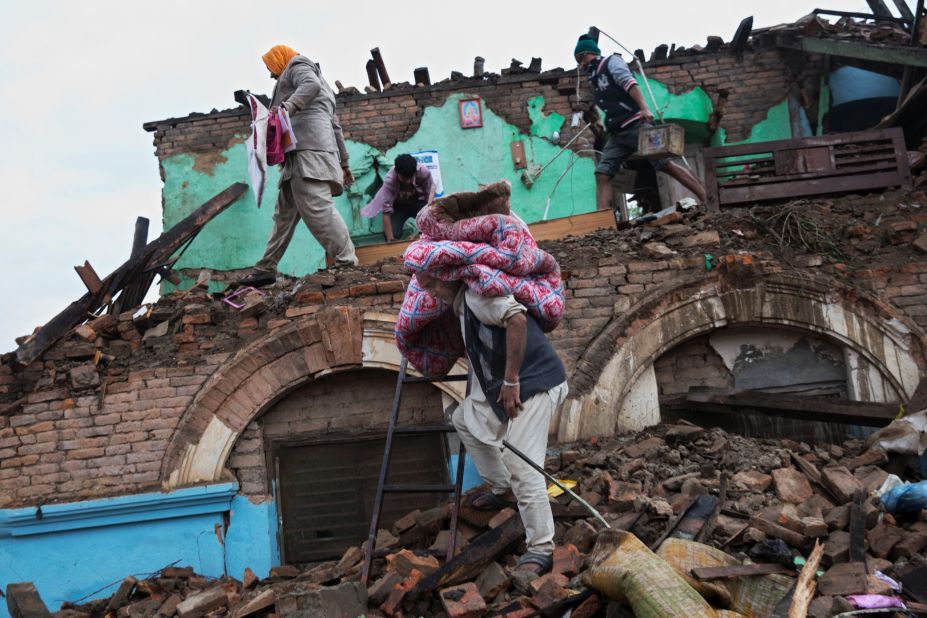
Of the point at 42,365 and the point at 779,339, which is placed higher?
the point at 42,365

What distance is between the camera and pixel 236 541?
622 cm

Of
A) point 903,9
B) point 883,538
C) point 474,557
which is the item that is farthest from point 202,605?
point 903,9

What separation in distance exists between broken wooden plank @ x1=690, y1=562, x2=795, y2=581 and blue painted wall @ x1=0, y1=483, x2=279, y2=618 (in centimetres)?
369

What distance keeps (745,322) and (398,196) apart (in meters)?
3.51

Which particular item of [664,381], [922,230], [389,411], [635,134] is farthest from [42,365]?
[922,230]

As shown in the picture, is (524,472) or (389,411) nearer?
(524,472)

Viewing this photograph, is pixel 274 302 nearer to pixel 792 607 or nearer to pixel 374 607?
pixel 374 607

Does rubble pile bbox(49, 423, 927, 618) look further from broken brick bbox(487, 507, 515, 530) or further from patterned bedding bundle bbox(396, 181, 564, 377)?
patterned bedding bundle bbox(396, 181, 564, 377)

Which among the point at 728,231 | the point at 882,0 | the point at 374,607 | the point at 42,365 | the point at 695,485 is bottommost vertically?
the point at 374,607

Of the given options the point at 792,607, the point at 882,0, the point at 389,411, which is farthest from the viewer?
the point at 882,0

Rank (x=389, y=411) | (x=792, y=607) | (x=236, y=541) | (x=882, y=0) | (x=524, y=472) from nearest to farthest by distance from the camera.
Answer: (x=792, y=607) < (x=524, y=472) < (x=236, y=541) < (x=389, y=411) < (x=882, y=0)

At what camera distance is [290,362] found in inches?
254

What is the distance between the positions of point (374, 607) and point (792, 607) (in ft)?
6.39

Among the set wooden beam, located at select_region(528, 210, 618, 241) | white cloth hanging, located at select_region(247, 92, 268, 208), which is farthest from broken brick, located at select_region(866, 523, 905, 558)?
white cloth hanging, located at select_region(247, 92, 268, 208)
